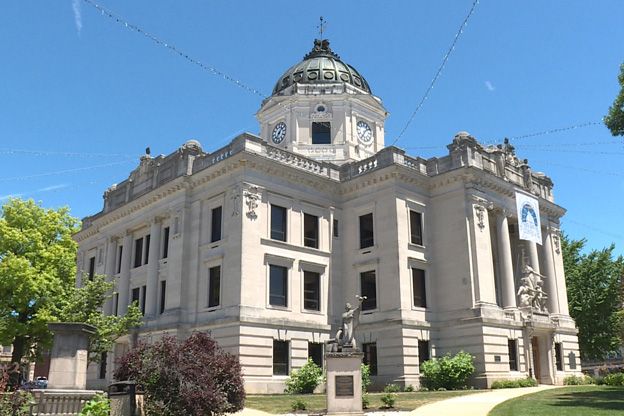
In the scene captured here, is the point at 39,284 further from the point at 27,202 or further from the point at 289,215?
the point at 289,215

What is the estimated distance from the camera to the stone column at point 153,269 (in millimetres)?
38625

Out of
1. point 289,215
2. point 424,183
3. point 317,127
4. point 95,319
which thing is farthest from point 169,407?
point 317,127

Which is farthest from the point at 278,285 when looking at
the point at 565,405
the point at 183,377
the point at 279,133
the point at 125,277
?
the point at 183,377

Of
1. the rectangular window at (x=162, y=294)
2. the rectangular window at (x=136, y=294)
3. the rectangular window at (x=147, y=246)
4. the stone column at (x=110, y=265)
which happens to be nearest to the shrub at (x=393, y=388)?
the rectangular window at (x=162, y=294)

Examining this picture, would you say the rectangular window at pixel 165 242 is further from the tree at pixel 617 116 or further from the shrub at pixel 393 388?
the tree at pixel 617 116

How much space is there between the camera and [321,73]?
49844 mm

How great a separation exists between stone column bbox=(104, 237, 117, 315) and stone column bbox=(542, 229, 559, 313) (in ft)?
104

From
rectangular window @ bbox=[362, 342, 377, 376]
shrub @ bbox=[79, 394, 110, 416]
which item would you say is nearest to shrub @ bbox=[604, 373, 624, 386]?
rectangular window @ bbox=[362, 342, 377, 376]

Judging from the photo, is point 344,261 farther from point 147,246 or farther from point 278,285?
point 147,246

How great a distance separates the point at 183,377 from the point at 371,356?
813 inches

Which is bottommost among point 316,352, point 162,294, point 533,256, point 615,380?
point 615,380

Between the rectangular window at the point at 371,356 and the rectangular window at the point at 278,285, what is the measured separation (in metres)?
5.73

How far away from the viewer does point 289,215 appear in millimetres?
36688

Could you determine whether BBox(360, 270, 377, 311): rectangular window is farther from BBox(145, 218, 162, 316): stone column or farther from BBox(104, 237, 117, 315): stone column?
BBox(104, 237, 117, 315): stone column
